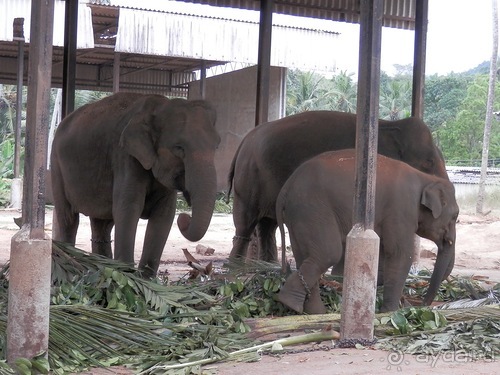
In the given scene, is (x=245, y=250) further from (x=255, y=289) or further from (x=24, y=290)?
(x=24, y=290)

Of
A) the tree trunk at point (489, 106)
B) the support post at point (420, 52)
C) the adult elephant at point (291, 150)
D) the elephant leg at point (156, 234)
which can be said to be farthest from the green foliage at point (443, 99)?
the elephant leg at point (156, 234)

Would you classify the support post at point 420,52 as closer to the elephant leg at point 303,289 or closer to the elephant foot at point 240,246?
the elephant foot at point 240,246

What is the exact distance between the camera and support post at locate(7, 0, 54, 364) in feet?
17.1

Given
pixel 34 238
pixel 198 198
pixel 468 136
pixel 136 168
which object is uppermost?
pixel 468 136

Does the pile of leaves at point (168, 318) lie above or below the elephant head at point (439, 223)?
below

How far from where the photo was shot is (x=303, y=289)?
23.9 ft

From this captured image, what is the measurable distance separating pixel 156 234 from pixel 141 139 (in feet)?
3.41

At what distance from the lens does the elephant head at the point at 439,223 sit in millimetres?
7664

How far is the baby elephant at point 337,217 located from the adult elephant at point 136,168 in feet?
2.62

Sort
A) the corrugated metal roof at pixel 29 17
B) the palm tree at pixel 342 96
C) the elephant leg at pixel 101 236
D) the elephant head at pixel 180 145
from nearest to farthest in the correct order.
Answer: the elephant head at pixel 180 145 < the elephant leg at pixel 101 236 < the corrugated metal roof at pixel 29 17 < the palm tree at pixel 342 96

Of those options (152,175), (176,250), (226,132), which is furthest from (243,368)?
(226,132)

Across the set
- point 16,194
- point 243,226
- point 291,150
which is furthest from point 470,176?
point 291,150

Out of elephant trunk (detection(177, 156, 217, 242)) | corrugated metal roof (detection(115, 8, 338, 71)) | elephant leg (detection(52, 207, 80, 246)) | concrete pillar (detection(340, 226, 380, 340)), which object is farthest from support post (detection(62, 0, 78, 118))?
corrugated metal roof (detection(115, 8, 338, 71))

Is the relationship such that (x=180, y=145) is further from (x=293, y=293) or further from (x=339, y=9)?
(x=339, y=9)
